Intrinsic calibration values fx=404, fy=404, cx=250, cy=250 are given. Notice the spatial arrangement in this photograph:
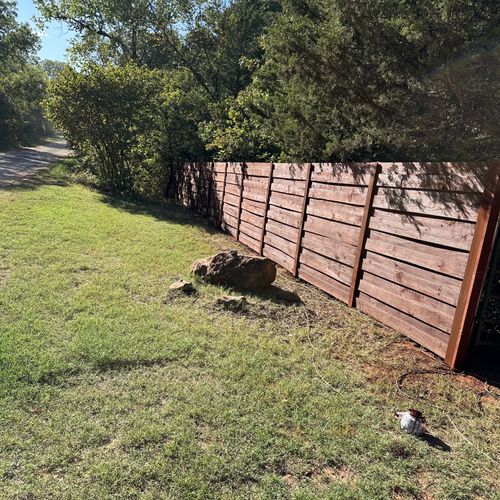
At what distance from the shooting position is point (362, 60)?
4594mm

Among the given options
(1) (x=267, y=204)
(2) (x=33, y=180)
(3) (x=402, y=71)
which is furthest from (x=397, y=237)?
(2) (x=33, y=180)

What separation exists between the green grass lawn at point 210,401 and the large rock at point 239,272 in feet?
0.88

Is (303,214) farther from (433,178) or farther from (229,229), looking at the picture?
(229,229)

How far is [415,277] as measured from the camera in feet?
12.7

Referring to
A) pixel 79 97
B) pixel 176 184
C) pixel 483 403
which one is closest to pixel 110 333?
pixel 483 403

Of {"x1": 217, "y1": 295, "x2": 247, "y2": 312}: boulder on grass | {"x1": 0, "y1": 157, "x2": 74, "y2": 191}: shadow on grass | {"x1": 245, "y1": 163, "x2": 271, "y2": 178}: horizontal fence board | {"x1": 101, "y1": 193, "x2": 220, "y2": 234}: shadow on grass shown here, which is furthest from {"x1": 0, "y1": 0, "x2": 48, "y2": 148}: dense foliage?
{"x1": 217, "y1": 295, "x2": 247, "y2": 312}: boulder on grass

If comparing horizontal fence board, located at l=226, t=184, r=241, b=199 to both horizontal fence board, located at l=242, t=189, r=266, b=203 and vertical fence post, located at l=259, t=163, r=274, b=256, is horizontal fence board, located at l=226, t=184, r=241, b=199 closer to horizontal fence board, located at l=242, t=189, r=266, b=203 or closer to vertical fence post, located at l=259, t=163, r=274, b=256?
horizontal fence board, located at l=242, t=189, r=266, b=203

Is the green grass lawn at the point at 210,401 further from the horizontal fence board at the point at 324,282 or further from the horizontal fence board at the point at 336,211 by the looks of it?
the horizontal fence board at the point at 336,211

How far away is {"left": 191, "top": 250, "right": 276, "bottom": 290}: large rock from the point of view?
5223 mm

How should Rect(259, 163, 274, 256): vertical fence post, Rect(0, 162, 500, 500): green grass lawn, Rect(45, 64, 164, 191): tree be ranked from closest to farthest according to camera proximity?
Rect(0, 162, 500, 500): green grass lawn → Rect(259, 163, 274, 256): vertical fence post → Rect(45, 64, 164, 191): tree

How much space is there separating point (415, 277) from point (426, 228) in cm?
48

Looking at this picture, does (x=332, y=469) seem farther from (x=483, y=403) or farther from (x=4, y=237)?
(x=4, y=237)

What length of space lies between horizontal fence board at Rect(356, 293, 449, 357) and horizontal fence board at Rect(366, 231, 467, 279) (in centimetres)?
55

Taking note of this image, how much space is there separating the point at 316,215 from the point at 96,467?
421 centimetres
